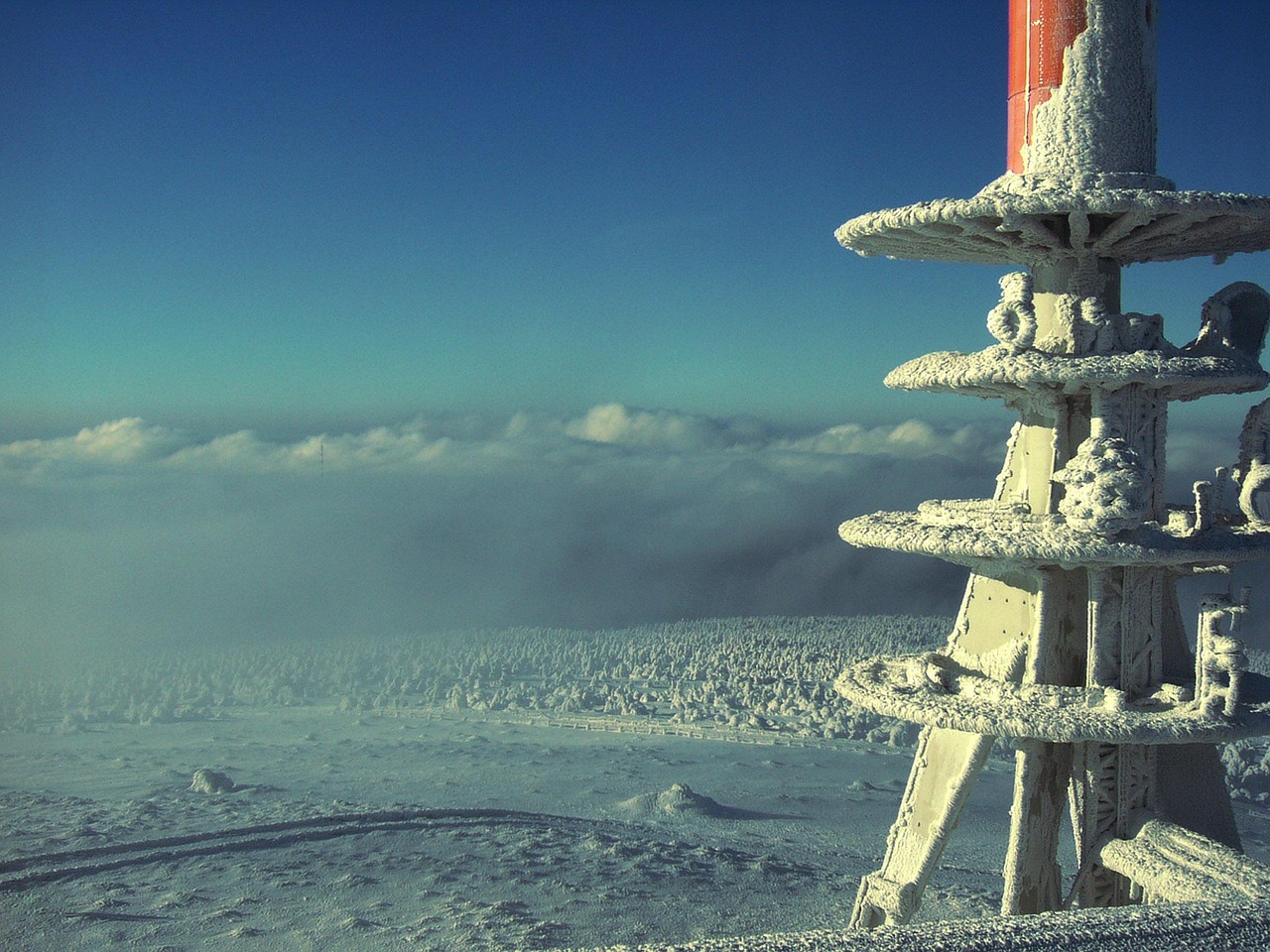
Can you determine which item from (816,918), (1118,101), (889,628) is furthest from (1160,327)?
(889,628)

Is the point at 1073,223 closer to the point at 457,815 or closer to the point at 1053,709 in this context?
the point at 1053,709

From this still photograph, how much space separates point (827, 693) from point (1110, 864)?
19.0m

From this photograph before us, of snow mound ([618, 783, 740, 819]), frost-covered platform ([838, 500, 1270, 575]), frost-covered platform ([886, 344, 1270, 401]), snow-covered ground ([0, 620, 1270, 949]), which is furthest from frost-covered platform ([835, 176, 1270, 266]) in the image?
snow mound ([618, 783, 740, 819])

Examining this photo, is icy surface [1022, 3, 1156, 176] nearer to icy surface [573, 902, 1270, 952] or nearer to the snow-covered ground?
icy surface [573, 902, 1270, 952]

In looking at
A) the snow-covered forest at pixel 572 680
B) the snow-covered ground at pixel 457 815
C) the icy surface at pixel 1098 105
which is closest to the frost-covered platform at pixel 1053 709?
the icy surface at pixel 1098 105

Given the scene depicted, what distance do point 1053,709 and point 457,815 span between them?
531 inches

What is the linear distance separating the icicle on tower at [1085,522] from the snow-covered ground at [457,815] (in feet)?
17.9

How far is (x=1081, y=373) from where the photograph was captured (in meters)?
9.24

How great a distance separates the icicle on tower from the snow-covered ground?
546 centimetres

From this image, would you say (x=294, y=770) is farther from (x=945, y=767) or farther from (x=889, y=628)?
(x=889, y=628)

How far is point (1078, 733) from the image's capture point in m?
9.05

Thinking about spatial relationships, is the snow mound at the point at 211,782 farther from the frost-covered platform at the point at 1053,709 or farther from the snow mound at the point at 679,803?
the frost-covered platform at the point at 1053,709

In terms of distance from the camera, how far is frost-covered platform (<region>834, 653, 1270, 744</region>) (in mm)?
9023

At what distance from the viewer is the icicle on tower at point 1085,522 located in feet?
29.8
